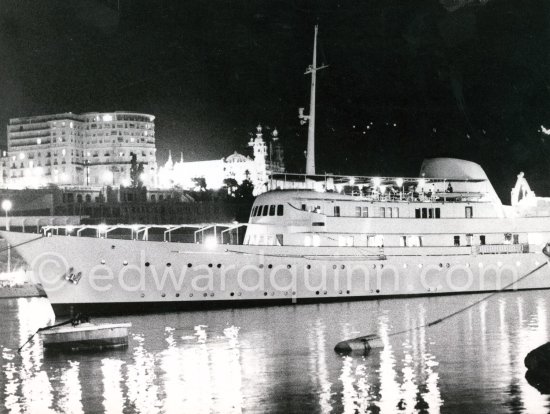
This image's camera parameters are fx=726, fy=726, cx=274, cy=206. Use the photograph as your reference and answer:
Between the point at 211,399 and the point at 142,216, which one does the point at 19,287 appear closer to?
the point at 142,216

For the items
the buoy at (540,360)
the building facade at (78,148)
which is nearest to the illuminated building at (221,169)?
the building facade at (78,148)

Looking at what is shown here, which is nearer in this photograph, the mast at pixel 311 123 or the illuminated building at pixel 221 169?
the mast at pixel 311 123

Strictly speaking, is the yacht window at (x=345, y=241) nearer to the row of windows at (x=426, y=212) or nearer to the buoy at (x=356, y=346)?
the row of windows at (x=426, y=212)

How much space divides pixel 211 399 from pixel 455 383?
6912 mm

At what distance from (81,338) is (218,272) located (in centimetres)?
1033

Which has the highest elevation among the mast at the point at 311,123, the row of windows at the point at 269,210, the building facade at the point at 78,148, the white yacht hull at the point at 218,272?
the building facade at the point at 78,148

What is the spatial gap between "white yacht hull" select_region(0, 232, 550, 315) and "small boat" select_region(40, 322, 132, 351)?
7.09 m

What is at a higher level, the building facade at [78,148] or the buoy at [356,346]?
the building facade at [78,148]

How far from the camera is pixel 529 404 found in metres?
18.1

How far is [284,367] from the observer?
912 inches

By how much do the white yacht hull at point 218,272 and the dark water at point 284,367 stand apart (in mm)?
1397

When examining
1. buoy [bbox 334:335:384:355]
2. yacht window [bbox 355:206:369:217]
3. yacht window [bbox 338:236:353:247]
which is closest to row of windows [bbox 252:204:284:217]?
yacht window [bbox 338:236:353:247]

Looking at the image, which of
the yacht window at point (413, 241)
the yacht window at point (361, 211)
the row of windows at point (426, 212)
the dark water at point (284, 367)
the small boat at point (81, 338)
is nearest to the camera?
the dark water at point (284, 367)

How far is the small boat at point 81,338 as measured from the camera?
89.3 feet
